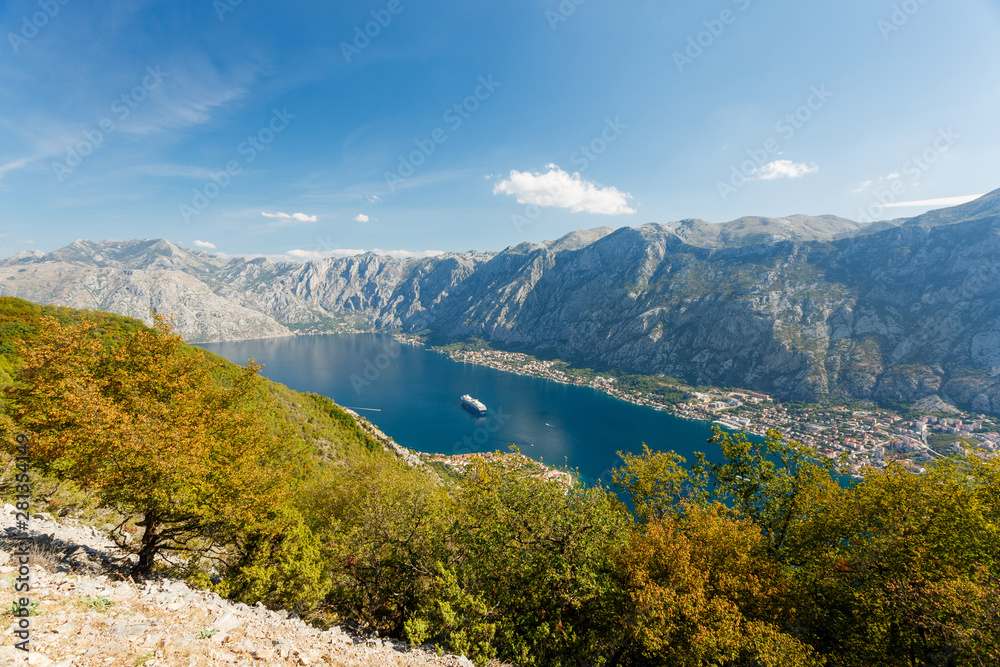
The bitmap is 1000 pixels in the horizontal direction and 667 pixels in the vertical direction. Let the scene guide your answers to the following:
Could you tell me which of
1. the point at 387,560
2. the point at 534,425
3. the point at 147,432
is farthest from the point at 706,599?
the point at 534,425

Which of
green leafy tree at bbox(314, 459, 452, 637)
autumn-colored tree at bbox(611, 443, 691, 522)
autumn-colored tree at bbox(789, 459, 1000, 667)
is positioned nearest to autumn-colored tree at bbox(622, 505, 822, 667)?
autumn-colored tree at bbox(789, 459, 1000, 667)

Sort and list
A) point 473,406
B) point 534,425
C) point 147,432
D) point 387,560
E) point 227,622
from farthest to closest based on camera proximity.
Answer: point 473,406
point 534,425
point 387,560
point 147,432
point 227,622

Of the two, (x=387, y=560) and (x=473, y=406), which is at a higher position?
(x=387, y=560)

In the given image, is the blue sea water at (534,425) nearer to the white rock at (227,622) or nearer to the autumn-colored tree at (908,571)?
the autumn-colored tree at (908,571)

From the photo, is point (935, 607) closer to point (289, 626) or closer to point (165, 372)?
point (289, 626)

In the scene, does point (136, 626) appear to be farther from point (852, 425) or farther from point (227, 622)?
point (852, 425)

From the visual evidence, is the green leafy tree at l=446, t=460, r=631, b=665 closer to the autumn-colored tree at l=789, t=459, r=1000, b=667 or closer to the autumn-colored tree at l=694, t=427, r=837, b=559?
the autumn-colored tree at l=789, t=459, r=1000, b=667

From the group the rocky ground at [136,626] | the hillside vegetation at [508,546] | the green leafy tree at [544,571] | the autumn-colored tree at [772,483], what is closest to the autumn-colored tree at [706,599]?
the hillside vegetation at [508,546]
